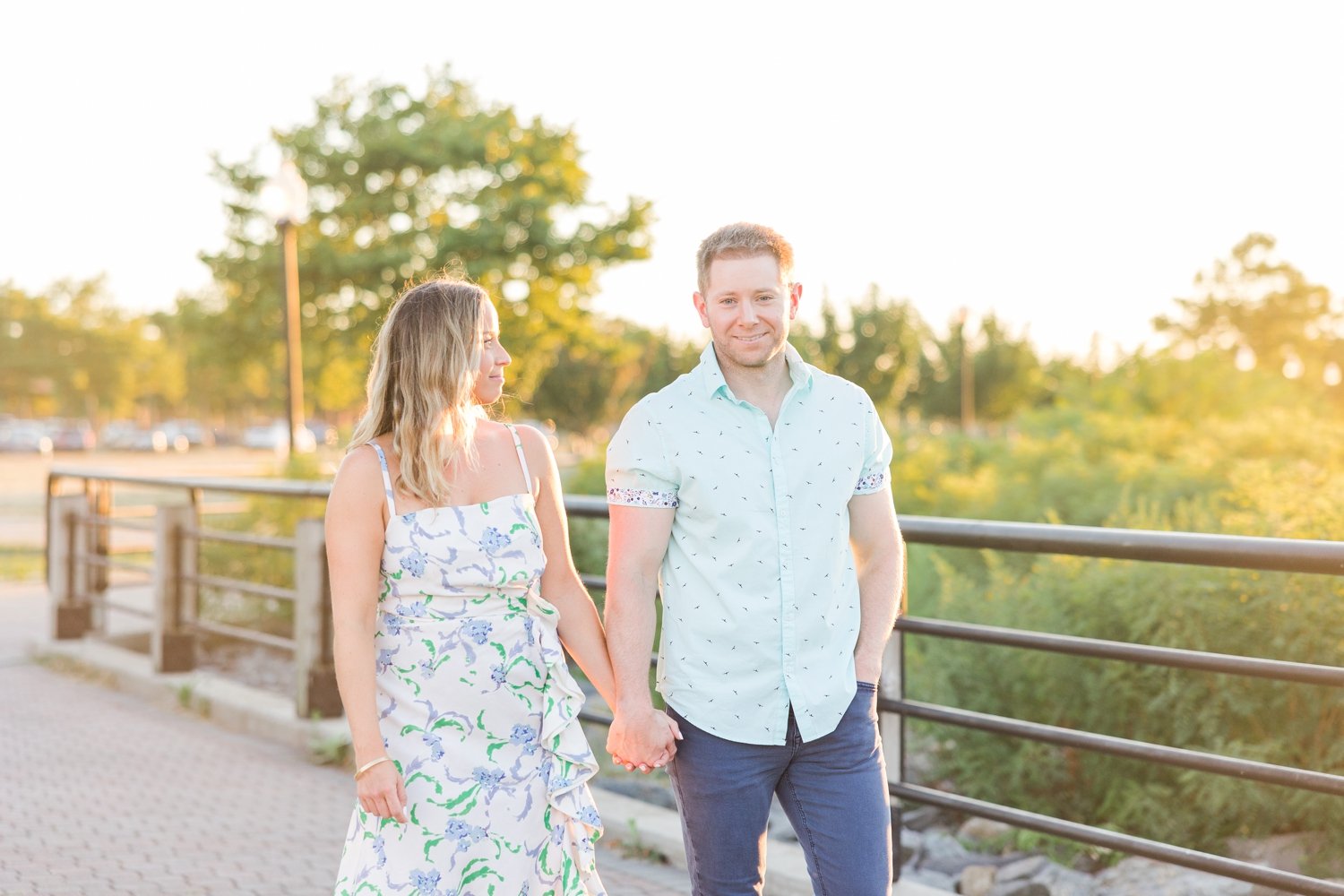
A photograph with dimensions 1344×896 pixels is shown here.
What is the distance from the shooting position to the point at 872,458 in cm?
275

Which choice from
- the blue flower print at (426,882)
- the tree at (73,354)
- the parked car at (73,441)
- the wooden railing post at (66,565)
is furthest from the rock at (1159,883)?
the tree at (73,354)

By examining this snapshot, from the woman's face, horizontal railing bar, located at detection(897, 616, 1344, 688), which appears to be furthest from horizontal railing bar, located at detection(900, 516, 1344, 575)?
the woman's face

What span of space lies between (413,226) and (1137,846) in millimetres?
25286

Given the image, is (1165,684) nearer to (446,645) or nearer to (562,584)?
(562,584)

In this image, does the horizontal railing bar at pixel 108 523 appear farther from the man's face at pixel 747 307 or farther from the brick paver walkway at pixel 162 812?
the man's face at pixel 747 307

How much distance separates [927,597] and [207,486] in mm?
4320

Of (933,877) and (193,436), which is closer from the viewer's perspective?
(933,877)

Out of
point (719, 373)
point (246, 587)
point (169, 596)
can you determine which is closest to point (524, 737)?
point (719, 373)

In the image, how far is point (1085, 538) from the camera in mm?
3350

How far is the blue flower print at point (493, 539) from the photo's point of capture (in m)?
2.65

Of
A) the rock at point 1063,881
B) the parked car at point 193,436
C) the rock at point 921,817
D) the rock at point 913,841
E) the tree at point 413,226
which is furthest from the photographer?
the parked car at point 193,436

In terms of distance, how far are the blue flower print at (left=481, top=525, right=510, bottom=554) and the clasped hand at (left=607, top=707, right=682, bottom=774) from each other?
0.43 meters

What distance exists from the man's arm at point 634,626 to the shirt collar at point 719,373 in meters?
0.27

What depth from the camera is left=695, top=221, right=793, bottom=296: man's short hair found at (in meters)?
2.58
